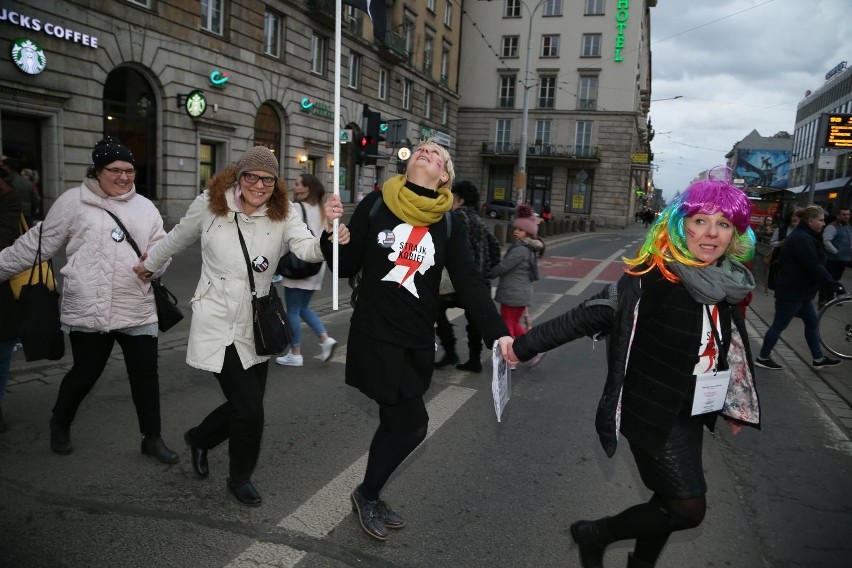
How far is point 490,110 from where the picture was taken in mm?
46844

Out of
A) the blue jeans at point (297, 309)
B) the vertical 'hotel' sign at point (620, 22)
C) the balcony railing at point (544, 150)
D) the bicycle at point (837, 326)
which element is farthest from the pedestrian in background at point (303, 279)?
the vertical 'hotel' sign at point (620, 22)

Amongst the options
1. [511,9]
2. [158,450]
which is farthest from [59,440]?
[511,9]

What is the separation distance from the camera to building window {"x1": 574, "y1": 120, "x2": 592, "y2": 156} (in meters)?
44.9

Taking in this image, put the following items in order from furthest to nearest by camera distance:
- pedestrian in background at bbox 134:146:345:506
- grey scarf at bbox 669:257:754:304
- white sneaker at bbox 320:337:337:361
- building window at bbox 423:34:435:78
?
building window at bbox 423:34:435:78
white sneaker at bbox 320:337:337:361
pedestrian in background at bbox 134:146:345:506
grey scarf at bbox 669:257:754:304

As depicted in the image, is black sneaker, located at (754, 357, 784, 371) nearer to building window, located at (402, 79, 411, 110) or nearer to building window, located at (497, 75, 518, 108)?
building window, located at (402, 79, 411, 110)

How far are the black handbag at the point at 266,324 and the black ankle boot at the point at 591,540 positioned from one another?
5.44 ft

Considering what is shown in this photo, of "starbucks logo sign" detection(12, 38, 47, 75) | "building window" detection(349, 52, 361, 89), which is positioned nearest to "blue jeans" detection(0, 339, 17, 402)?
"starbucks logo sign" detection(12, 38, 47, 75)

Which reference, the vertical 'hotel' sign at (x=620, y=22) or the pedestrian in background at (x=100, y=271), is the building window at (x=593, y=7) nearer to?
the vertical 'hotel' sign at (x=620, y=22)

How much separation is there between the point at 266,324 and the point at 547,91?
4678 centimetres

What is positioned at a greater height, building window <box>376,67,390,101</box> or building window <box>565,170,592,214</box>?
building window <box>376,67,390,101</box>

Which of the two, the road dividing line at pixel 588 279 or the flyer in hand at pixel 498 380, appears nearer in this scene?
the flyer in hand at pixel 498 380

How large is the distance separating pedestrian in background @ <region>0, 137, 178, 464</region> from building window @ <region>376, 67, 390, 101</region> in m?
28.0

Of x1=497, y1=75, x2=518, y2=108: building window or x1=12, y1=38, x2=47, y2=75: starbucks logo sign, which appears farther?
x1=497, y1=75, x2=518, y2=108: building window

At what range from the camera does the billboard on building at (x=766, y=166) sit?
84.7 metres
